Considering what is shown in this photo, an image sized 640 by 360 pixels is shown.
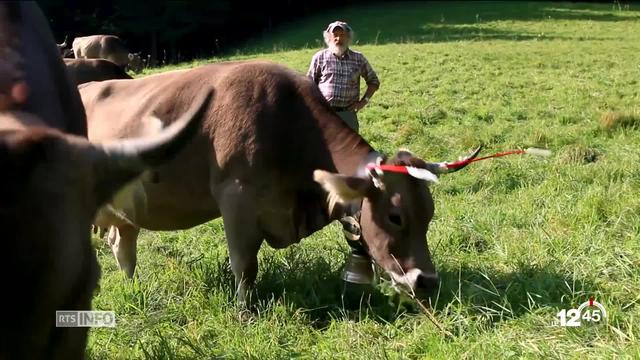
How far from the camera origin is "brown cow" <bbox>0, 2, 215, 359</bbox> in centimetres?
211

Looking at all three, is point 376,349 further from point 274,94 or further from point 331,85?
point 331,85

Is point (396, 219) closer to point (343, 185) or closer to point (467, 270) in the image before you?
point (343, 185)

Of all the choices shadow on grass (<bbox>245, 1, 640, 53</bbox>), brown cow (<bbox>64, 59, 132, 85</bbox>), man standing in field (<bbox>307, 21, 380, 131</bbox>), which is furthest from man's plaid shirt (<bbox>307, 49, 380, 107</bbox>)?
shadow on grass (<bbox>245, 1, 640, 53</bbox>)

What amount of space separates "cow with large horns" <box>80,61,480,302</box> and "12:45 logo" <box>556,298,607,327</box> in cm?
87

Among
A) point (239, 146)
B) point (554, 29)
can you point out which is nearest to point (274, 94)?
point (239, 146)

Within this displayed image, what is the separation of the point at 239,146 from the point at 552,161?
5210 mm

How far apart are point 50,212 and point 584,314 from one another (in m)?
3.53

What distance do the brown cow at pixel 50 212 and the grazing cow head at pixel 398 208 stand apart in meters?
2.28

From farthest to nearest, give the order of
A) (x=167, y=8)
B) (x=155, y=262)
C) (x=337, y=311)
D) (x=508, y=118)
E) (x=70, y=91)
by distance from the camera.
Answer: (x=167, y=8) < (x=508, y=118) < (x=155, y=262) < (x=337, y=311) < (x=70, y=91)

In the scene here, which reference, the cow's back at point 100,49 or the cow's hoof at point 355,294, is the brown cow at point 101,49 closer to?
the cow's back at point 100,49

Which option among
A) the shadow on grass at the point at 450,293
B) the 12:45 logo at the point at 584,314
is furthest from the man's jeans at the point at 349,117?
the 12:45 logo at the point at 584,314

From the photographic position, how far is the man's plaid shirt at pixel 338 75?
24.3 ft

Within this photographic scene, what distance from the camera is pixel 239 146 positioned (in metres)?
5.20

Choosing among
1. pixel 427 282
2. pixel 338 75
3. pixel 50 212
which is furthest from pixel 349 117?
pixel 50 212
